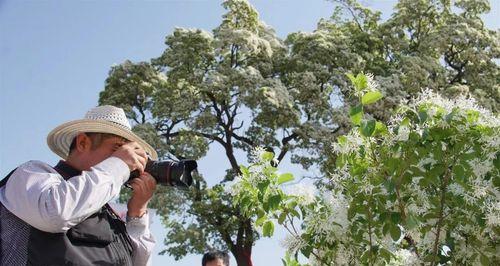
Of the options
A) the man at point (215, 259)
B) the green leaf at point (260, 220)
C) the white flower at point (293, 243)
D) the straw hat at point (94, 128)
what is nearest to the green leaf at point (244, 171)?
the green leaf at point (260, 220)

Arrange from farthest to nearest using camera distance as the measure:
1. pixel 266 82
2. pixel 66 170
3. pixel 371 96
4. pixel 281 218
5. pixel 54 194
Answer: pixel 266 82, pixel 281 218, pixel 371 96, pixel 66 170, pixel 54 194

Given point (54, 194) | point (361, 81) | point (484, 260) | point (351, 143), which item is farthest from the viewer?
point (484, 260)

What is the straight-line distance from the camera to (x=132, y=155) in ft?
6.22

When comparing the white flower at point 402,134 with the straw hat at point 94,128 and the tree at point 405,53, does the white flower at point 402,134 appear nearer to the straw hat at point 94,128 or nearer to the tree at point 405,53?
the straw hat at point 94,128

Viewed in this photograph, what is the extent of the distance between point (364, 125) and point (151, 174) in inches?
34.4

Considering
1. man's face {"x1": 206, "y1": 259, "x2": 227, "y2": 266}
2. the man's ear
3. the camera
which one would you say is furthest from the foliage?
man's face {"x1": 206, "y1": 259, "x2": 227, "y2": 266}

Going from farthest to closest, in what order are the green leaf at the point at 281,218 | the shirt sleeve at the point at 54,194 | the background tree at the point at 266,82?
the background tree at the point at 266,82
the green leaf at the point at 281,218
the shirt sleeve at the point at 54,194

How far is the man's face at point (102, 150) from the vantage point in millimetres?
1916

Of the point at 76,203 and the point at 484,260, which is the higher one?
the point at 484,260

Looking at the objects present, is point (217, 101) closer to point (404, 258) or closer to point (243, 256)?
point (243, 256)

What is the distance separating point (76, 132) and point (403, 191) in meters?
1.55

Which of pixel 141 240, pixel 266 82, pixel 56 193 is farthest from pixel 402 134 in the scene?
pixel 266 82

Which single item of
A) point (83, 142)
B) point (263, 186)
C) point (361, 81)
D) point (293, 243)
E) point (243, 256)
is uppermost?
point (243, 256)

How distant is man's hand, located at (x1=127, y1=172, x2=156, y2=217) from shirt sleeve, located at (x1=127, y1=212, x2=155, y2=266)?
28 millimetres
